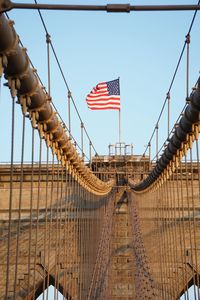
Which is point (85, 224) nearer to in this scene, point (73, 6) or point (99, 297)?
point (99, 297)

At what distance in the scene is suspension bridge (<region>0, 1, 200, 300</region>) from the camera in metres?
3.98

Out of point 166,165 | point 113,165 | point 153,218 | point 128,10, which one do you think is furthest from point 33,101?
point 113,165

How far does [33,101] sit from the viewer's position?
4.28m

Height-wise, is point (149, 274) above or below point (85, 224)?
below

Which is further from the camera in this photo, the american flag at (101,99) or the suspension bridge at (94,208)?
the american flag at (101,99)

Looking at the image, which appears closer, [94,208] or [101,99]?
[94,208]

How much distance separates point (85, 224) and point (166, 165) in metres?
2.33

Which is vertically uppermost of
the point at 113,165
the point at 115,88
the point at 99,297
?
the point at 115,88

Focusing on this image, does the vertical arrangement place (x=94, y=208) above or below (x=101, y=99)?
below

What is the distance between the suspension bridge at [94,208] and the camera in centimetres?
398

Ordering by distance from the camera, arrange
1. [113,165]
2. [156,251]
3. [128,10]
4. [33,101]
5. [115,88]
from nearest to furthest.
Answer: [128,10]
[33,101]
[156,251]
[115,88]
[113,165]

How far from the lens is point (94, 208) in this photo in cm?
1250

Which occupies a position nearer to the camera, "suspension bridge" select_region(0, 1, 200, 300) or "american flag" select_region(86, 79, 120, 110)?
"suspension bridge" select_region(0, 1, 200, 300)

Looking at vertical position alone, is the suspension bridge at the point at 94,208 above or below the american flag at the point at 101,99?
below
